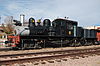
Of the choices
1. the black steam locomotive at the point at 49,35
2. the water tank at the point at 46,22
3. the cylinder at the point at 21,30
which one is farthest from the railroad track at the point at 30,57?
the water tank at the point at 46,22

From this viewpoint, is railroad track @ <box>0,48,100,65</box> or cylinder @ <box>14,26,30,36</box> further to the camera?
cylinder @ <box>14,26,30,36</box>

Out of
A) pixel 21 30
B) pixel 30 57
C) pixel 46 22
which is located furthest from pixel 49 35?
pixel 30 57

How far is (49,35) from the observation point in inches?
768

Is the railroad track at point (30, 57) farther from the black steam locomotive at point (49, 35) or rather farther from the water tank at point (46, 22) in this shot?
the water tank at point (46, 22)

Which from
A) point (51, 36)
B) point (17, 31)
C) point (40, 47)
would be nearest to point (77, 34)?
point (51, 36)

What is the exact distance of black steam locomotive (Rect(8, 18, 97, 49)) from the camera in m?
17.4

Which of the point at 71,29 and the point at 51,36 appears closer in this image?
the point at 51,36

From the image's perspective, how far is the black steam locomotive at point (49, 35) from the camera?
17.4 m

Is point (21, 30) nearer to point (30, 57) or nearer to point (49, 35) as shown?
point (49, 35)

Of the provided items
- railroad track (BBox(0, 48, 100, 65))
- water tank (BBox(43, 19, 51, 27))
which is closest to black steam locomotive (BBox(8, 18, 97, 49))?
water tank (BBox(43, 19, 51, 27))

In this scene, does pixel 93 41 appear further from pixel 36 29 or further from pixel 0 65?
pixel 0 65

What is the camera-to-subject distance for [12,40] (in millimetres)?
16891

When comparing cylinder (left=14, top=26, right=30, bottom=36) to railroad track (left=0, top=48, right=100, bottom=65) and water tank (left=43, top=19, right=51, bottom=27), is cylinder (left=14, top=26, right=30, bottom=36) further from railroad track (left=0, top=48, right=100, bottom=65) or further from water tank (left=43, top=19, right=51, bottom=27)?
railroad track (left=0, top=48, right=100, bottom=65)

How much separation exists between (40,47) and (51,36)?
2.05 metres
